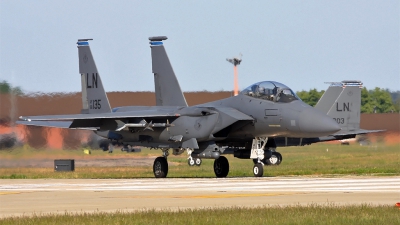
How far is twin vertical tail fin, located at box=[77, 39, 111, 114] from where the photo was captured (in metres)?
29.0

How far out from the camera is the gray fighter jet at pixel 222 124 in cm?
2261

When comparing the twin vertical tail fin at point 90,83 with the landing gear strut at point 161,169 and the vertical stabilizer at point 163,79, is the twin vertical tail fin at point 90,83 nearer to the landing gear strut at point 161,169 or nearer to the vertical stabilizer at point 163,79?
the vertical stabilizer at point 163,79

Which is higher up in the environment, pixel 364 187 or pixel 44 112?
pixel 44 112

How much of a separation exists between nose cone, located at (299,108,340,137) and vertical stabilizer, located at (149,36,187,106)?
6524 mm

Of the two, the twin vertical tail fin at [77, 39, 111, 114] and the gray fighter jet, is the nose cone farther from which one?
the twin vertical tail fin at [77, 39, 111, 114]

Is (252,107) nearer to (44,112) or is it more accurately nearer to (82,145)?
(44,112)

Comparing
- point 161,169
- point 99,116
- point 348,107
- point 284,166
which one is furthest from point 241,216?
point 348,107

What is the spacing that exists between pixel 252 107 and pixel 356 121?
59.7 ft

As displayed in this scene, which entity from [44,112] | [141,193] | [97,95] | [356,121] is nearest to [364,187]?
[141,193]

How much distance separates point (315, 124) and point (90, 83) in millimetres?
10141

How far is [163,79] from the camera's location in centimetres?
2819

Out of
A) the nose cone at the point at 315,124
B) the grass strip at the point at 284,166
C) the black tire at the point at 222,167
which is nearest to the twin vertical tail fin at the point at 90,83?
the grass strip at the point at 284,166

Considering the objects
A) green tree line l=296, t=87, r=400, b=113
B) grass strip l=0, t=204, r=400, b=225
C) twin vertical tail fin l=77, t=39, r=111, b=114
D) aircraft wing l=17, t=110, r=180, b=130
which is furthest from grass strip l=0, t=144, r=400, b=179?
green tree line l=296, t=87, r=400, b=113

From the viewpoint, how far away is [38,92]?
29516 mm
